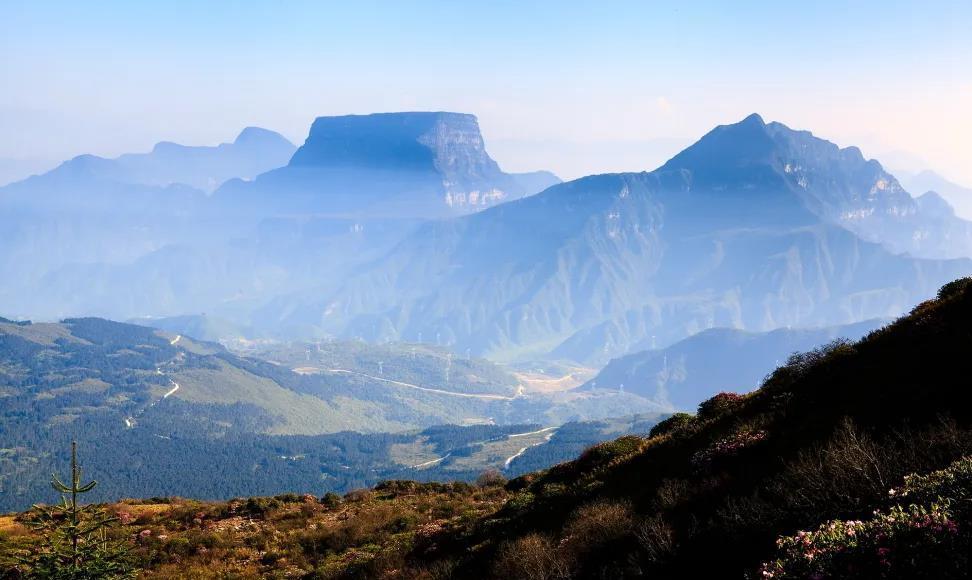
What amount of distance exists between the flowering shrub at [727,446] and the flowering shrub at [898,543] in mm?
9893

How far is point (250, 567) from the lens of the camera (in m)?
34.6

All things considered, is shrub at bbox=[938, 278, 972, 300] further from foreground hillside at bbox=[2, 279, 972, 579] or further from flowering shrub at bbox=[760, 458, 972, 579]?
flowering shrub at bbox=[760, 458, 972, 579]

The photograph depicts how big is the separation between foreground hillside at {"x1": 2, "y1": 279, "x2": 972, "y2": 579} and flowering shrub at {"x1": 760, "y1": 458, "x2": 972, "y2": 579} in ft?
0.10

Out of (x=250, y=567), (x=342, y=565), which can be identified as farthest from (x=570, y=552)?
(x=250, y=567)

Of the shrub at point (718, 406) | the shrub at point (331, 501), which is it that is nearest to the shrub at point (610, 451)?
the shrub at point (718, 406)

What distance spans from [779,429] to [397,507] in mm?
26722

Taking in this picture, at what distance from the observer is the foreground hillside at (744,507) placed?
12.9 m

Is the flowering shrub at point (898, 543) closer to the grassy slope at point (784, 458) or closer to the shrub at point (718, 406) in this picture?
the grassy slope at point (784, 458)

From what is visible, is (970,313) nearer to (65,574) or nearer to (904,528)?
(904,528)

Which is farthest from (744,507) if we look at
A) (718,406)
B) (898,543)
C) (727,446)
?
(718,406)

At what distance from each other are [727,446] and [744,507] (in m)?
7.15

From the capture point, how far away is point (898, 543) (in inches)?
471

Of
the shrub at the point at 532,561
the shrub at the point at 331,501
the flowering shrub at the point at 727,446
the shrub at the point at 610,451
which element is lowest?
the shrub at the point at 331,501

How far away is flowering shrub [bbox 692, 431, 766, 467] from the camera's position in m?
23.6
